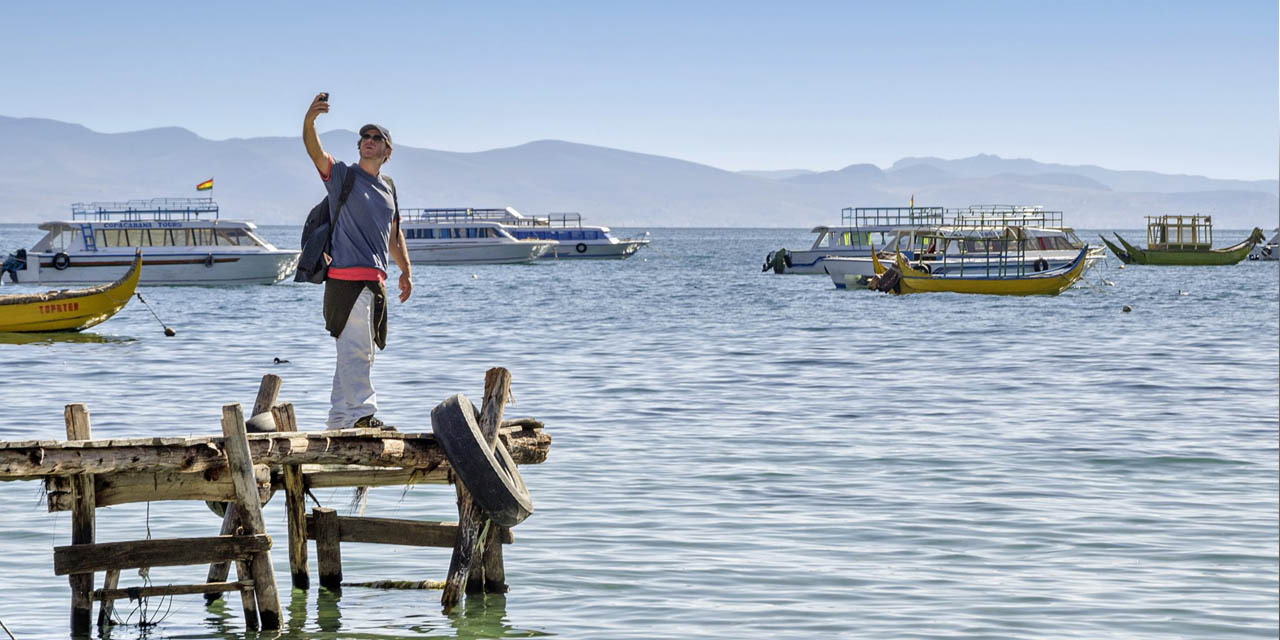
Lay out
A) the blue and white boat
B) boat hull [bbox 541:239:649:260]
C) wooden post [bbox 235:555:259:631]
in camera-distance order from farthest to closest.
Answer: boat hull [bbox 541:239:649:260]
the blue and white boat
wooden post [bbox 235:555:259:631]

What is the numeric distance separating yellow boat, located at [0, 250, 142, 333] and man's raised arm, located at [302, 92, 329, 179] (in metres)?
24.6

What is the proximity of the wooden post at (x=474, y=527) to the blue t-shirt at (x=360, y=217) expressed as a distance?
1.16 metres

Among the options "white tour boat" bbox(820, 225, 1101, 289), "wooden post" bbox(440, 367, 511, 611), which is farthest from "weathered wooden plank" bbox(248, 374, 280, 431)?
"white tour boat" bbox(820, 225, 1101, 289)

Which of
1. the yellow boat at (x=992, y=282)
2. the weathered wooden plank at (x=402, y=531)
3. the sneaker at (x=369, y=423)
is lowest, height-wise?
the yellow boat at (x=992, y=282)

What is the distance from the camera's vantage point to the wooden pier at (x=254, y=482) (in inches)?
325

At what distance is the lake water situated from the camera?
10047mm

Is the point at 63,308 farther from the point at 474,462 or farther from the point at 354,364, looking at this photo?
the point at 474,462

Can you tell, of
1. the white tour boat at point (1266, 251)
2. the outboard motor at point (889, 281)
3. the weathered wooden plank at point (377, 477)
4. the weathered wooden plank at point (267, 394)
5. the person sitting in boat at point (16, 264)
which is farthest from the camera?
the white tour boat at point (1266, 251)

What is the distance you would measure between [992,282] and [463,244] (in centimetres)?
4381

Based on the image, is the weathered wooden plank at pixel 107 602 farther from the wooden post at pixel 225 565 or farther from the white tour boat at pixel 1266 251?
the white tour boat at pixel 1266 251

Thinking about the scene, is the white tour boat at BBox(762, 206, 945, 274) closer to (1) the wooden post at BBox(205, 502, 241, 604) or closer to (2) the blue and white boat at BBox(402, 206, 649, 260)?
(2) the blue and white boat at BBox(402, 206, 649, 260)

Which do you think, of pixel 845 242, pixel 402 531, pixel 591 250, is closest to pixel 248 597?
pixel 402 531

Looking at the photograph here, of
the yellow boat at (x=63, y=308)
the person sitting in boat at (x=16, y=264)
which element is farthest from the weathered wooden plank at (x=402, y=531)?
the person sitting in boat at (x=16, y=264)

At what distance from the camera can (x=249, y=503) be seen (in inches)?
339
